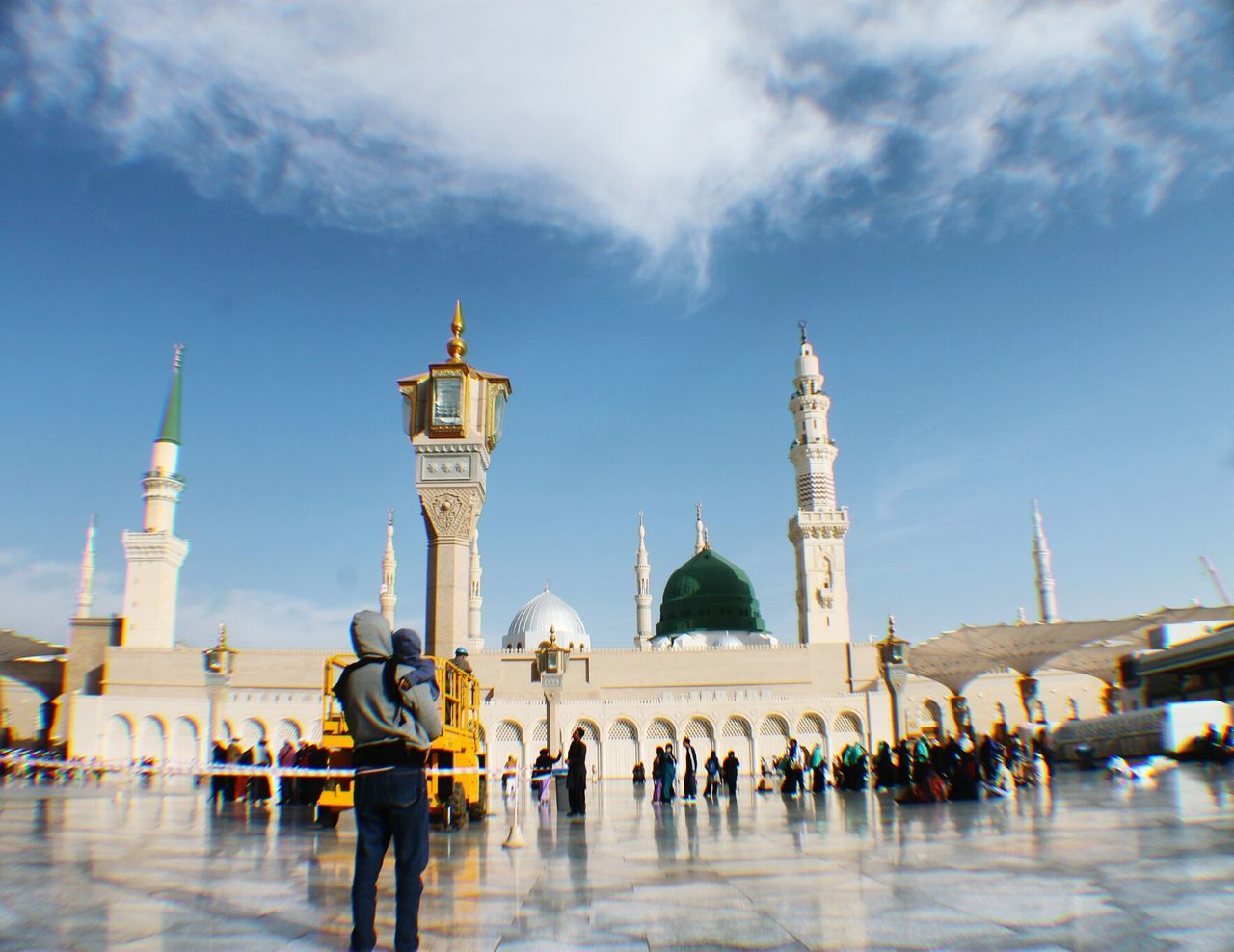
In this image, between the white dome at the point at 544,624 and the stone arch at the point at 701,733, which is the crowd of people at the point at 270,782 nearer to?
the stone arch at the point at 701,733

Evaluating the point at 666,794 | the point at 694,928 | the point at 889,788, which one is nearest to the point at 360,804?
the point at 694,928

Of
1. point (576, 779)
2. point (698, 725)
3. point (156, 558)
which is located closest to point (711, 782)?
point (576, 779)

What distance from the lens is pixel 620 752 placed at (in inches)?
1340

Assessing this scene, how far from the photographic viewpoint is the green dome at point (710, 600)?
61969 mm

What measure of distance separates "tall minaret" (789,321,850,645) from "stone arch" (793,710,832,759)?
560 inches

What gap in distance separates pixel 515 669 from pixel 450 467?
2123 cm

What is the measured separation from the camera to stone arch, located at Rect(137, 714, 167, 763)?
1439 inches

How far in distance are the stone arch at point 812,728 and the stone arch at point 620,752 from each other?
20.2 feet

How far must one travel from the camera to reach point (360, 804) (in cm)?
362

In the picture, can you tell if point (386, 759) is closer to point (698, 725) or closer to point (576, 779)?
point (576, 779)

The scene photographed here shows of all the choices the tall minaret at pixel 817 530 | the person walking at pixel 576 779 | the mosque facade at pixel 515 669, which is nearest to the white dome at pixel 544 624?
the mosque facade at pixel 515 669

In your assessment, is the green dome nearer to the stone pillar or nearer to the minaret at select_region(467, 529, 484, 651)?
the minaret at select_region(467, 529, 484, 651)

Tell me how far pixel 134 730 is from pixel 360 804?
3850cm

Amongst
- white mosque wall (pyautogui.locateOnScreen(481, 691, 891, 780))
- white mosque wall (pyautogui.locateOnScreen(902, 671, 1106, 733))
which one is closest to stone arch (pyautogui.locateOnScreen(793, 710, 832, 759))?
white mosque wall (pyautogui.locateOnScreen(481, 691, 891, 780))
